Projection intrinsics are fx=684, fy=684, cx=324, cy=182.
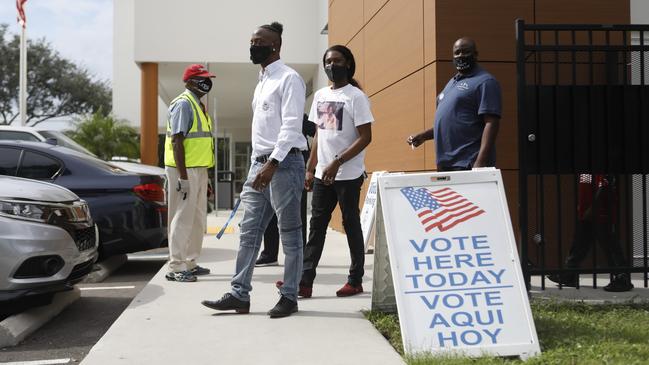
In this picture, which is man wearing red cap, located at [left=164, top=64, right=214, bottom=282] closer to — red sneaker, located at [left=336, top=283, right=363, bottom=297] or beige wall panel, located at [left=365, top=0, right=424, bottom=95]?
red sneaker, located at [left=336, top=283, right=363, bottom=297]

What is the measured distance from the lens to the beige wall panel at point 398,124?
713cm

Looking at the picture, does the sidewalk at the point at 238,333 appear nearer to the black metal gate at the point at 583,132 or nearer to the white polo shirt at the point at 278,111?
the white polo shirt at the point at 278,111

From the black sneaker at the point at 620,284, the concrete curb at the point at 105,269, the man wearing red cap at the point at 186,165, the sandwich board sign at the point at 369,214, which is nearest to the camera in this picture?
Answer: the black sneaker at the point at 620,284

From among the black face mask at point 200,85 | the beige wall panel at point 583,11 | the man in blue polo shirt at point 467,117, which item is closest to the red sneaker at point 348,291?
the man in blue polo shirt at point 467,117

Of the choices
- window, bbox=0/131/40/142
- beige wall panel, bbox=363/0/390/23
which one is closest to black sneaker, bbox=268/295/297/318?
beige wall panel, bbox=363/0/390/23

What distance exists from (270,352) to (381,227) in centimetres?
117

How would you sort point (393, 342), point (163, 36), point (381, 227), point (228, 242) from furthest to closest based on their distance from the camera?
point (163, 36)
point (228, 242)
point (381, 227)
point (393, 342)

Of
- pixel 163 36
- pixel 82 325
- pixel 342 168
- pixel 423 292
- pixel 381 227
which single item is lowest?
pixel 82 325

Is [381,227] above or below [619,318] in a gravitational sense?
above

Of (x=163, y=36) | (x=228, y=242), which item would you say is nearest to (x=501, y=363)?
(x=228, y=242)

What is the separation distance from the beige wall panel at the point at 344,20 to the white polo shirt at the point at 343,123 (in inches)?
210

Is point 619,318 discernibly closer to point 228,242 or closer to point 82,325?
point 82,325

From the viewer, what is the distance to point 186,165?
20.1 feet

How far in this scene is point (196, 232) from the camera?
6379mm
